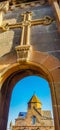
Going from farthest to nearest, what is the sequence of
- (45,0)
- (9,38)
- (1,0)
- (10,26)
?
(1,0), (45,0), (10,26), (9,38)

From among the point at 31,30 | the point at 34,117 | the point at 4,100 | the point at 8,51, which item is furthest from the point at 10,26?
the point at 34,117

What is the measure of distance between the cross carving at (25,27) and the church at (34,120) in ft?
86.5

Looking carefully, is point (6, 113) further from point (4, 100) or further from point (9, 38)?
point (9, 38)

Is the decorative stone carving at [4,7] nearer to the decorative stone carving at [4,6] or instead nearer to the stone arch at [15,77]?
the decorative stone carving at [4,6]

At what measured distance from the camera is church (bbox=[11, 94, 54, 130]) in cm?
2939

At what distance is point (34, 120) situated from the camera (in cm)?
3169

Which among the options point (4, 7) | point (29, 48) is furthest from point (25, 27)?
point (4, 7)

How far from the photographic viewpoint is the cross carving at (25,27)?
4531 mm

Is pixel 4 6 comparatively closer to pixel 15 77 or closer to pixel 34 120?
pixel 15 77

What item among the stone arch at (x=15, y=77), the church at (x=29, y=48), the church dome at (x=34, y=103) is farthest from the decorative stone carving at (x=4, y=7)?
the church dome at (x=34, y=103)

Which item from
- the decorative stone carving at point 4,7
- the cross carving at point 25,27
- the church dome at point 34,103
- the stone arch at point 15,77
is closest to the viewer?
the stone arch at point 15,77

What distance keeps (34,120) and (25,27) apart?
2897 cm

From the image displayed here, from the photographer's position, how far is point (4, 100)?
4578 millimetres

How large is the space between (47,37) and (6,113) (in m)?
2.59
